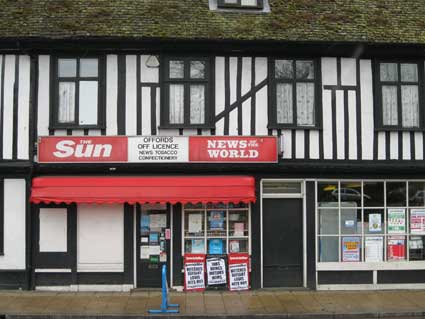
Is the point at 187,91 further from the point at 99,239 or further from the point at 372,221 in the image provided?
the point at 372,221

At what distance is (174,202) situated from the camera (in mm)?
11797

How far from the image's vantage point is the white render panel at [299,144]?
12531 mm

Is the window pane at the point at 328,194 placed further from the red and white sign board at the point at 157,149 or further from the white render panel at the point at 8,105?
the white render panel at the point at 8,105

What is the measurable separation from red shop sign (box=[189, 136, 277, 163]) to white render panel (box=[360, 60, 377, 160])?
7.65 feet

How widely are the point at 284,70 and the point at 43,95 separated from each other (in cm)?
596

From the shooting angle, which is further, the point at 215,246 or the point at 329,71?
the point at 329,71

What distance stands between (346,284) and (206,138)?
5004 mm

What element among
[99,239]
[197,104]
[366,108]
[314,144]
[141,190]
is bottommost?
[99,239]

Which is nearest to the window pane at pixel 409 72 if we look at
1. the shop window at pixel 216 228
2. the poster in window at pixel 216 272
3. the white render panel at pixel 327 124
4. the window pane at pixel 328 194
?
the white render panel at pixel 327 124

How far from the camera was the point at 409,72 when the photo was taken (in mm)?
12992

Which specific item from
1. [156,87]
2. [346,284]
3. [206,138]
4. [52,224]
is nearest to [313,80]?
[206,138]

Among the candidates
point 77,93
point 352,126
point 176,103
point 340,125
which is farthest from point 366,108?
point 77,93

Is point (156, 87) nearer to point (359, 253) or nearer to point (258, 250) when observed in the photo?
point (258, 250)

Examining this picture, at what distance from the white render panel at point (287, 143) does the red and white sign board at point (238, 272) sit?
268 cm
